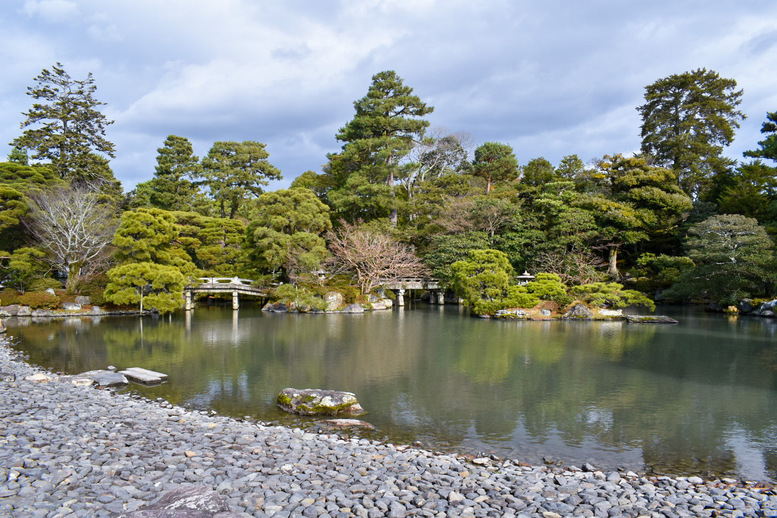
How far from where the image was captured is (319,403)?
7.61 metres

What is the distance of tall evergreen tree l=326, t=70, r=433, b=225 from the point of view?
30453 mm

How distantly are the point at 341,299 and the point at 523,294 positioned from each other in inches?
377

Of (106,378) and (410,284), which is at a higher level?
(410,284)

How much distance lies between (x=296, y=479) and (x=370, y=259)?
22.0 meters

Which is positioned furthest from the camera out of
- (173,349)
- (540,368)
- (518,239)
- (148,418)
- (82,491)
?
(518,239)

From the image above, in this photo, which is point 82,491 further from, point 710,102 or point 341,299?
point 710,102

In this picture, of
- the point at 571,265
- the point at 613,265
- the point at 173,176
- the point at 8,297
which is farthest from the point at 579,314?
the point at 173,176

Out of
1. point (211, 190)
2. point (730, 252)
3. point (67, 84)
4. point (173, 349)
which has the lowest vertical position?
point (173, 349)

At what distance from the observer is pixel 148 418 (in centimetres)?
679

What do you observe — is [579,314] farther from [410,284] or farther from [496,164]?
[496,164]

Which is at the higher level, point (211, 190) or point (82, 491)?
point (211, 190)

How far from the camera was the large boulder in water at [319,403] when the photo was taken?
756 centimetres

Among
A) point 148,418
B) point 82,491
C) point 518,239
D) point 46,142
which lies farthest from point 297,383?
point 46,142

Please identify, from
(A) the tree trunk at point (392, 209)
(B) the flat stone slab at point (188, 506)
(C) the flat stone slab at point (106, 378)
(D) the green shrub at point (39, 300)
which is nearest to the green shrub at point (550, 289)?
(A) the tree trunk at point (392, 209)
